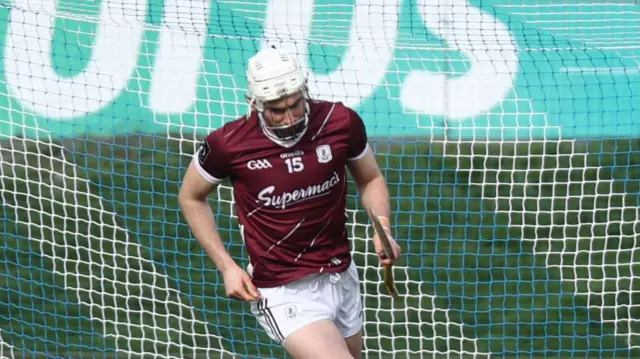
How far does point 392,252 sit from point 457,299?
2.59 m

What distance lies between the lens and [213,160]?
3.95m

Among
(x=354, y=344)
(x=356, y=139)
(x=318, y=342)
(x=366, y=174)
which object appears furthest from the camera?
(x=354, y=344)

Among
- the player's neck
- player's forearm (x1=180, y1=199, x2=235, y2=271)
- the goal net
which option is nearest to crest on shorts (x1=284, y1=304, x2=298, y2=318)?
player's forearm (x1=180, y1=199, x2=235, y2=271)

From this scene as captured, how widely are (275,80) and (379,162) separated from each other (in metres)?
2.56

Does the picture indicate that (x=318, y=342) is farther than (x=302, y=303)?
No

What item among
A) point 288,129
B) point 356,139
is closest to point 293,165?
point 288,129

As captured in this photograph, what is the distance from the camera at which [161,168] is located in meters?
6.33

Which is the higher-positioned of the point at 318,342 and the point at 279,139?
the point at 279,139

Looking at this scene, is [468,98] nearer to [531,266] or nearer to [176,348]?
[531,266]

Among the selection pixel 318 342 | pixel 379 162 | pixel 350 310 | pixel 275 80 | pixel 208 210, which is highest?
pixel 275 80

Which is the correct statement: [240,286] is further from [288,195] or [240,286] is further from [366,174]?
[366,174]

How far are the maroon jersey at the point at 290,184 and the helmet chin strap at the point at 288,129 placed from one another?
0.03 meters

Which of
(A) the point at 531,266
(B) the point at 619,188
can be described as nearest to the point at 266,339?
(A) the point at 531,266

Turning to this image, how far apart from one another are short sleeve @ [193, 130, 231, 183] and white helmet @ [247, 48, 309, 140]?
0.19 m
